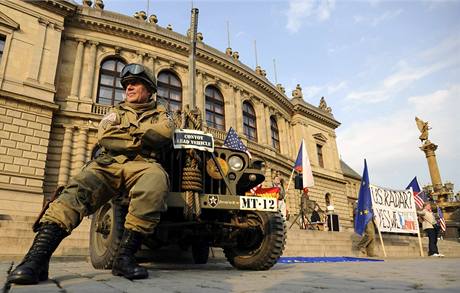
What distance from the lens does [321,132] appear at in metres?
28.2

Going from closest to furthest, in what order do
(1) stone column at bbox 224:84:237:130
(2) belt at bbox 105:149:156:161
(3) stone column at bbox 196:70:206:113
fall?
1. (2) belt at bbox 105:149:156:161
2. (3) stone column at bbox 196:70:206:113
3. (1) stone column at bbox 224:84:237:130

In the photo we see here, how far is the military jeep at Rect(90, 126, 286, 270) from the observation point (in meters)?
2.85

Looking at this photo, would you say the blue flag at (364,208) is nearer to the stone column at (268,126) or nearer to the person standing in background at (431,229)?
the person standing in background at (431,229)

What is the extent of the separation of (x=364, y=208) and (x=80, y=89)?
14491 millimetres

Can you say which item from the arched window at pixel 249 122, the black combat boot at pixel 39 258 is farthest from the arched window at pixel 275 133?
the black combat boot at pixel 39 258

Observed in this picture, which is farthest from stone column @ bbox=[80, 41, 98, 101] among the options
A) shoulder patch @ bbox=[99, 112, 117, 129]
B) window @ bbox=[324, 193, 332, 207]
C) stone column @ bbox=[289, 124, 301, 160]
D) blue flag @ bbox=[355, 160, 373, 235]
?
window @ bbox=[324, 193, 332, 207]

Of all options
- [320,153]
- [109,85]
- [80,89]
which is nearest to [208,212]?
[80,89]

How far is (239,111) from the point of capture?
68.7 ft

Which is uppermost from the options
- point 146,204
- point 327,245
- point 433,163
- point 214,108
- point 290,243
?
point 214,108

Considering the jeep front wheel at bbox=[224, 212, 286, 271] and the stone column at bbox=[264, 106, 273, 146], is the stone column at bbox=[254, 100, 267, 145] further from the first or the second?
the jeep front wheel at bbox=[224, 212, 286, 271]

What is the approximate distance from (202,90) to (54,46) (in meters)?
8.55

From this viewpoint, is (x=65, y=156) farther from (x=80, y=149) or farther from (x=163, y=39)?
(x=163, y=39)

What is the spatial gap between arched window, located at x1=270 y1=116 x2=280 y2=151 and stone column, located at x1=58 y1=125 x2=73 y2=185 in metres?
14.9

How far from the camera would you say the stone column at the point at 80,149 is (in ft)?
45.5
